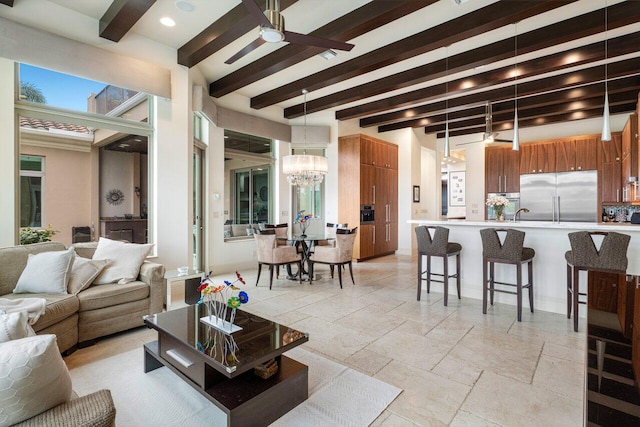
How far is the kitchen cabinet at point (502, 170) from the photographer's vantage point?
774 centimetres

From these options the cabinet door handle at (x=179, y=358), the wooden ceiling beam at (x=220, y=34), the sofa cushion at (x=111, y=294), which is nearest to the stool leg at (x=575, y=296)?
the cabinet door handle at (x=179, y=358)

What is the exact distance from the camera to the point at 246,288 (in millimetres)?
4930

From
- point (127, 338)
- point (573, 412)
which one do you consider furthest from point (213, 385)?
point (573, 412)

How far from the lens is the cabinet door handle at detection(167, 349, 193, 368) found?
2043 millimetres

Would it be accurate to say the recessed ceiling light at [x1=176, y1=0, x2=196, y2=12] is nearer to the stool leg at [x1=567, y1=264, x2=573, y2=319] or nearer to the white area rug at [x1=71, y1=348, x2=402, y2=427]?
the white area rug at [x1=71, y1=348, x2=402, y2=427]

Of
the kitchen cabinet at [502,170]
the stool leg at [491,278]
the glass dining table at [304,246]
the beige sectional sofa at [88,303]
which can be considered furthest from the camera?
the kitchen cabinet at [502,170]

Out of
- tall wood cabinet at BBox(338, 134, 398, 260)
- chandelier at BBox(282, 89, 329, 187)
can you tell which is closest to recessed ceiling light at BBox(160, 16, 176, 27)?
chandelier at BBox(282, 89, 329, 187)

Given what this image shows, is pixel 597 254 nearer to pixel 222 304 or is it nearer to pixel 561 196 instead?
pixel 222 304

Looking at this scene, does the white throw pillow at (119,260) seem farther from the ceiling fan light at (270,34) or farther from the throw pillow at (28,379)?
the ceiling fan light at (270,34)

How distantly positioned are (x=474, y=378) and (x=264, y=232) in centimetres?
351

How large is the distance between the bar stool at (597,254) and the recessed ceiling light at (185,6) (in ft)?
15.0

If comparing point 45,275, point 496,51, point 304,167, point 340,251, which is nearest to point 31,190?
point 45,275

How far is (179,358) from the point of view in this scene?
212 cm

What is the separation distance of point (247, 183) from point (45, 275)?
4.16 m
